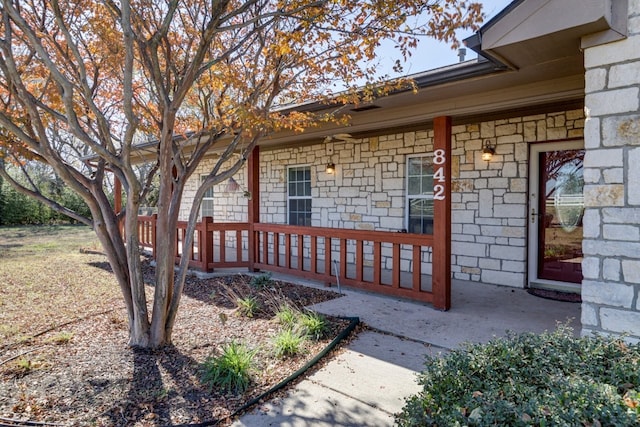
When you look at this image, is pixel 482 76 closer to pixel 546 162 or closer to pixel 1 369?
pixel 546 162

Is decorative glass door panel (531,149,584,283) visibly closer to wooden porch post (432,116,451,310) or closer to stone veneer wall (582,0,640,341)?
wooden porch post (432,116,451,310)

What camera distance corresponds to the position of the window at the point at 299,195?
8102 millimetres

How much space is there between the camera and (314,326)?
3.65 meters

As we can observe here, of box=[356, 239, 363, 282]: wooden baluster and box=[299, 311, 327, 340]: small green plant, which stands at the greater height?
box=[356, 239, 363, 282]: wooden baluster

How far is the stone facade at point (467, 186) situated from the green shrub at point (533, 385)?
371 centimetres

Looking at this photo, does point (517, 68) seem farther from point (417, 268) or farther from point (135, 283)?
point (135, 283)

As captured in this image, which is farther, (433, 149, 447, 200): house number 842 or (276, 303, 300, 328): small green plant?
(433, 149, 447, 200): house number 842

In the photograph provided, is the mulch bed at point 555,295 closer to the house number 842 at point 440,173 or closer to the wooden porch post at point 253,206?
the house number 842 at point 440,173

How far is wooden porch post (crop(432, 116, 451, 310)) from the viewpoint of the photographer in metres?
4.36

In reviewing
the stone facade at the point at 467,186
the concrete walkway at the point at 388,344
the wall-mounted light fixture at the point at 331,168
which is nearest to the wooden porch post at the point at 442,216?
the concrete walkway at the point at 388,344

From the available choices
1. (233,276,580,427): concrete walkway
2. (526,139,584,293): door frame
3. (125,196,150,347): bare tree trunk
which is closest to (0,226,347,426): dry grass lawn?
(125,196,150,347): bare tree trunk

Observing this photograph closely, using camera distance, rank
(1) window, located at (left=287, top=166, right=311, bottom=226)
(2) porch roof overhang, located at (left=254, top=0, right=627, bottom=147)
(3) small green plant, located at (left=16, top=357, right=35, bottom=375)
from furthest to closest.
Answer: (1) window, located at (left=287, top=166, right=311, bottom=226), (3) small green plant, located at (left=16, top=357, right=35, bottom=375), (2) porch roof overhang, located at (left=254, top=0, right=627, bottom=147)

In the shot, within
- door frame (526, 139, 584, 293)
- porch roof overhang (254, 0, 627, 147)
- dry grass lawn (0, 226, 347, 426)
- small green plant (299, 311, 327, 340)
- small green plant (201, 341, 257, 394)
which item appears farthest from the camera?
door frame (526, 139, 584, 293)

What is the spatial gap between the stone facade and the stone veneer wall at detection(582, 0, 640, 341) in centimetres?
253
